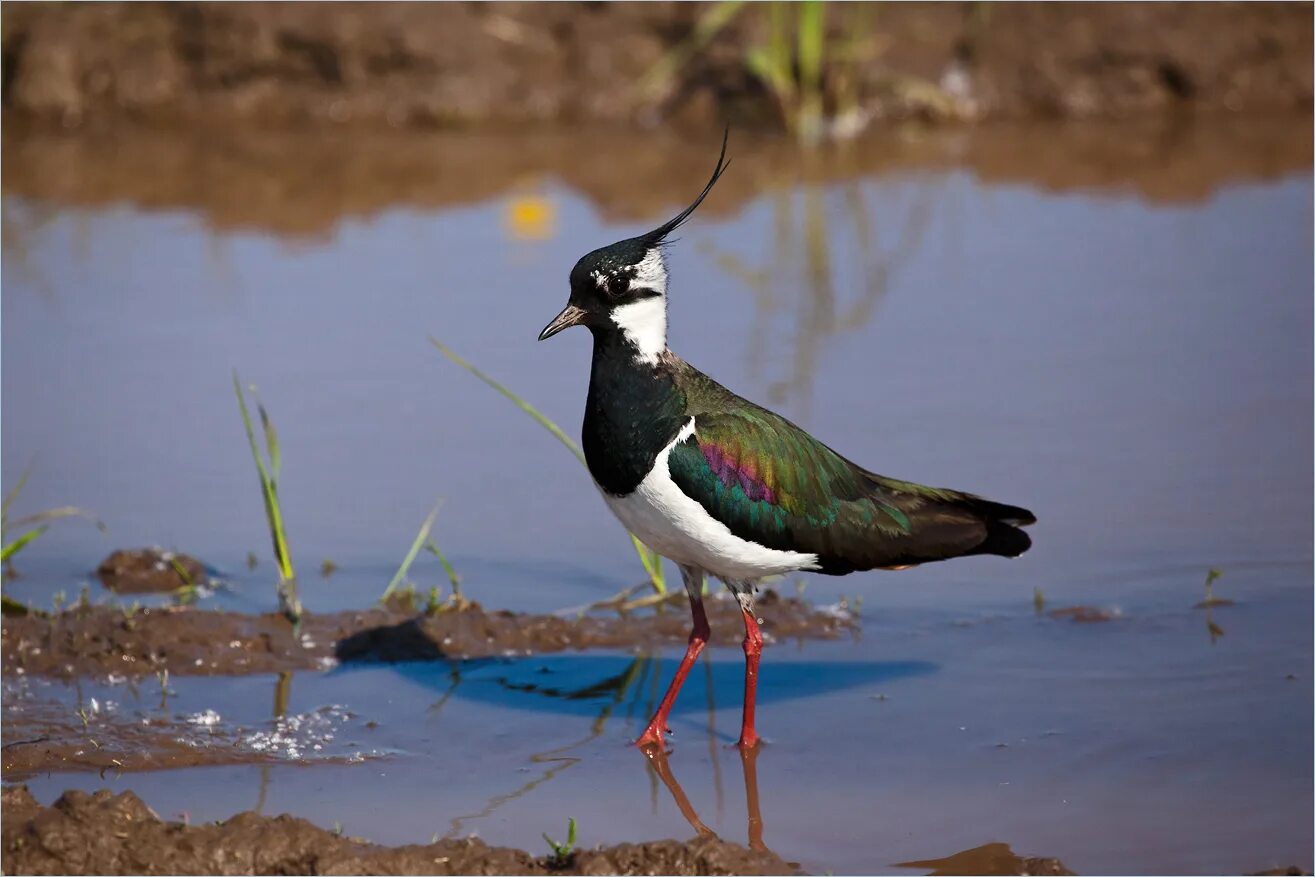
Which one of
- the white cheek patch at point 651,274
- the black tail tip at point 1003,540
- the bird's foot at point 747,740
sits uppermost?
the white cheek patch at point 651,274

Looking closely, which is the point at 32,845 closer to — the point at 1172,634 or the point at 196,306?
the point at 1172,634

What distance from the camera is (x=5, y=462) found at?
7363 mm

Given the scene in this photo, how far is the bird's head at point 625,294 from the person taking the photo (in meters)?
5.20

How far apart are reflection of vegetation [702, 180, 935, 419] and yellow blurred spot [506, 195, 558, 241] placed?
102cm

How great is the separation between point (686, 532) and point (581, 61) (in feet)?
27.4

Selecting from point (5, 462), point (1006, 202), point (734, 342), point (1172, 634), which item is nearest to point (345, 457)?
point (5, 462)

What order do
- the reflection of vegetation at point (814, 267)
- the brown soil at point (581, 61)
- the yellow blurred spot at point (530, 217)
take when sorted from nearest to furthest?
the reflection of vegetation at point (814, 267), the yellow blurred spot at point (530, 217), the brown soil at point (581, 61)

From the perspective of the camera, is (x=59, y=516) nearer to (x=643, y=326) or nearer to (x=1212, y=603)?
(x=643, y=326)

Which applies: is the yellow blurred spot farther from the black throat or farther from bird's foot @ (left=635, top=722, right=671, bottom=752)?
bird's foot @ (left=635, top=722, right=671, bottom=752)

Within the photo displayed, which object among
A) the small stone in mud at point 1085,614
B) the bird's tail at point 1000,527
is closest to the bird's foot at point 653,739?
the bird's tail at point 1000,527

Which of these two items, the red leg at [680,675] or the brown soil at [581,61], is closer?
the red leg at [680,675]

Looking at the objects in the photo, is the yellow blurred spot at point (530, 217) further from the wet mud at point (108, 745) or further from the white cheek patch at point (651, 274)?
the wet mud at point (108, 745)

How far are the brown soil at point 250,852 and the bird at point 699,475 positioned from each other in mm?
1145

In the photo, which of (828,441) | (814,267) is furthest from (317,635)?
(814,267)
